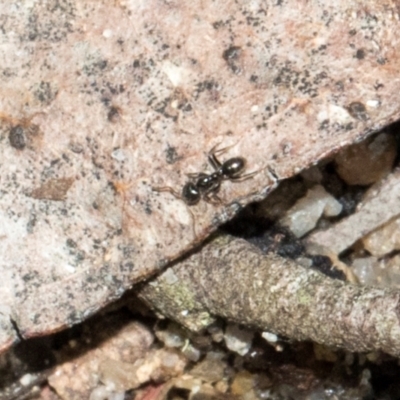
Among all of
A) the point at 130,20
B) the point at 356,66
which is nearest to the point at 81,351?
the point at 130,20

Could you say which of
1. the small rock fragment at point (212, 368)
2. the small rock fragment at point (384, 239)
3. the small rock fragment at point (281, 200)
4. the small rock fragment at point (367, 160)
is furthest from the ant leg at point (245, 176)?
the small rock fragment at point (212, 368)

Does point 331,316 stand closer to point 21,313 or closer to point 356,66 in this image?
point 356,66

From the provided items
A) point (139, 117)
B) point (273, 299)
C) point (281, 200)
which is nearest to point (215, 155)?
point (139, 117)

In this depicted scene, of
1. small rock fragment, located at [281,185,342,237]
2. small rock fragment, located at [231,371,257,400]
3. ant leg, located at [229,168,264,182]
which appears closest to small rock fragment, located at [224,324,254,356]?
small rock fragment, located at [231,371,257,400]

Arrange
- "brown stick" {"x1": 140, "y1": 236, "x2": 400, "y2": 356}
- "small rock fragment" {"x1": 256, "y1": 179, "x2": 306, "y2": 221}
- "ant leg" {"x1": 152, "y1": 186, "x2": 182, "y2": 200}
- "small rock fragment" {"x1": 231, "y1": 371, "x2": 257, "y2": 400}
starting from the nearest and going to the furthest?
1. "brown stick" {"x1": 140, "y1": 236, "x2": 400, "y2": 356}
2. "ant leg" {"x1": 152, "y1": 186, "x2": 182, "y2": 200}
3. "small rock fragment" {"x1": 256, "y1": 179, "x2": 306, "y2": 221}
4. "small rock fragment" {"x1": 231, "y1": 371, "x2": 257, "y2": 400}

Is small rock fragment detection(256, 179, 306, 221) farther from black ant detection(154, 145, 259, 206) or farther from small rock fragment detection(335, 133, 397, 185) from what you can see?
black ant detection(154, 145, 259, 206)

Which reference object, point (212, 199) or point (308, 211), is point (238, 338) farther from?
point (212, 199)

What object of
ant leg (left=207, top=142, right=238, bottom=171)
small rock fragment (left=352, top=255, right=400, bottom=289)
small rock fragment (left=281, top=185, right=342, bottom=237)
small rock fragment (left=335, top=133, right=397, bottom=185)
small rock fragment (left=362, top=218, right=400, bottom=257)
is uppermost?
ant leg (left=207, top=142, right=238, bottom=171)

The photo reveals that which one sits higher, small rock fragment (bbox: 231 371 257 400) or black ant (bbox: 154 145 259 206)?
black ant (bbox: 154 145 259 206)
